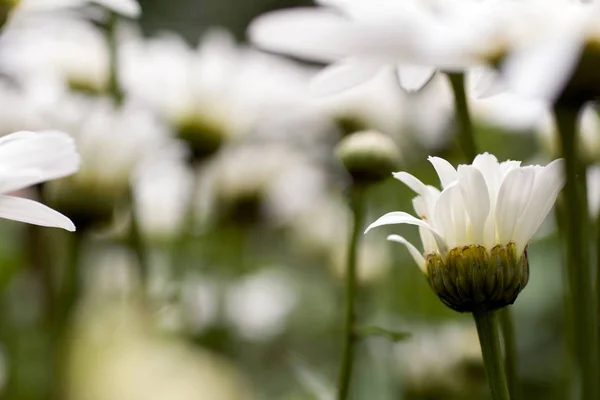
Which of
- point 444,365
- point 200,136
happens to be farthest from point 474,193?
point 200,136

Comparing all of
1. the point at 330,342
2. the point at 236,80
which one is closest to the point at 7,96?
the point at 236,80

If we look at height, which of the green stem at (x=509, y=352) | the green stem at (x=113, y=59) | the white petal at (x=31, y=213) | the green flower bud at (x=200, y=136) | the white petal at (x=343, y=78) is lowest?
the green stem at (x=509, y=352)

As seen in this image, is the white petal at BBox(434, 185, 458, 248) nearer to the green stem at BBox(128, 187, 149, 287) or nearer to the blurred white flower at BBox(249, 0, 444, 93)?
the blurred white flower at BBox(249, 0, 444, 93)

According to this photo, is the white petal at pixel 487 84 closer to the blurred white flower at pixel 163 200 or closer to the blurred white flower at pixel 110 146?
the blurred white flower at pixel 110 146

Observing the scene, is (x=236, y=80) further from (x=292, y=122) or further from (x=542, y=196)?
(x=542, y=196)

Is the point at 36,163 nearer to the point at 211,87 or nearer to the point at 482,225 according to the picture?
the point at 482,225

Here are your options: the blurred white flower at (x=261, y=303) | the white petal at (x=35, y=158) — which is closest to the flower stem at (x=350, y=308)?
the white petal at (x=35, y=158)

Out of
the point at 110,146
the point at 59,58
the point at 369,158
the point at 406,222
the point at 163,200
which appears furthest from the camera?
the point at 163,200
